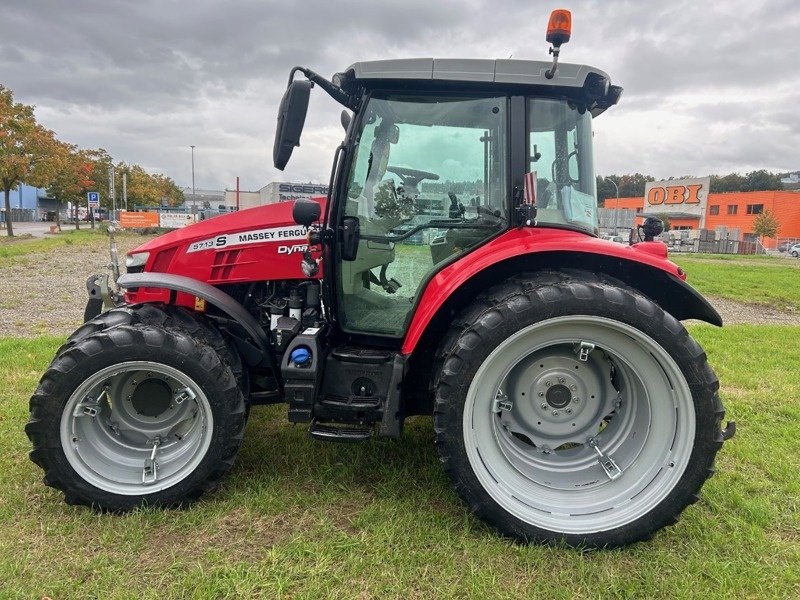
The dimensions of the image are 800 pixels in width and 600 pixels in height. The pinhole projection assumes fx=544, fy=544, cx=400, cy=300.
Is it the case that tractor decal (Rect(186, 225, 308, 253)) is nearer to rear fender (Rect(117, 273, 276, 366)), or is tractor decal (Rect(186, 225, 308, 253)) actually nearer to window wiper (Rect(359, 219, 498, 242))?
rear fender (Rect(117, 273, 276, 366))

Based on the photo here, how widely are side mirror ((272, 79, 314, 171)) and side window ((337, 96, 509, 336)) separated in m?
0.41

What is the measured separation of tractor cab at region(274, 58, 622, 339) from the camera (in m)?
2.66

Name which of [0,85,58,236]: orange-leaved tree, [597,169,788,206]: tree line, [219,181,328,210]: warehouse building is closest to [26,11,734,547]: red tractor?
[219,181,328,210]: warehouse building

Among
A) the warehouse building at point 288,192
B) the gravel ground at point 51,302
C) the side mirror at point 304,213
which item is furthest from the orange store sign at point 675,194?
the side mirror at point 304,213

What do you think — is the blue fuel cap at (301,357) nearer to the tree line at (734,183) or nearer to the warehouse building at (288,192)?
the warehouse building at (288,192)

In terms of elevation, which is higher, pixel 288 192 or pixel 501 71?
pixel 501 71

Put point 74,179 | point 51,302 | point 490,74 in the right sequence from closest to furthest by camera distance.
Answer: point 490,74, point 51,302, point 74,179

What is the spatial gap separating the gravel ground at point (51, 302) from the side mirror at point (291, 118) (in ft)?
17.3

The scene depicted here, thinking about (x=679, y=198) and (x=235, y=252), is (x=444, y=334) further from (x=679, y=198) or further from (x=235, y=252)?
(x=679, y=198)

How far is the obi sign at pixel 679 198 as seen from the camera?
171 ft

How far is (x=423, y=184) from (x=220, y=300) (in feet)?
4.14

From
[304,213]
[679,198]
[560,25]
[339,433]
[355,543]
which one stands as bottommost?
[355,543]

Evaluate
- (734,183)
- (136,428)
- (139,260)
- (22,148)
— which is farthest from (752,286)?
(734,183)

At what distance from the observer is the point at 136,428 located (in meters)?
2.95
